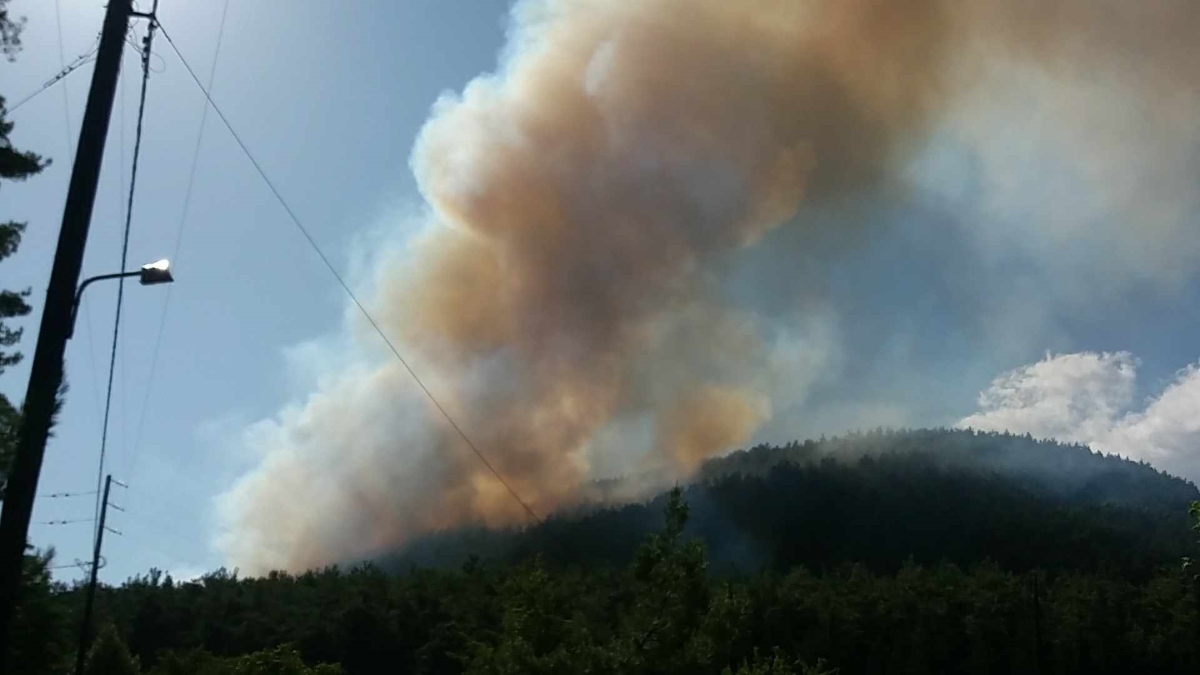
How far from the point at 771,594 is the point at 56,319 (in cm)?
9044

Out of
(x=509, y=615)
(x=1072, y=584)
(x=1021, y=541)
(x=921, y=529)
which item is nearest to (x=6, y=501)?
(x=509, y=615)

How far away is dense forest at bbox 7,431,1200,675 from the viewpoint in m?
29.8

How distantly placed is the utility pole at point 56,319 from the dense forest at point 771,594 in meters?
9.34

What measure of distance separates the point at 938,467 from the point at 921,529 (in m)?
19.8

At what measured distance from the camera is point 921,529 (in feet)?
555

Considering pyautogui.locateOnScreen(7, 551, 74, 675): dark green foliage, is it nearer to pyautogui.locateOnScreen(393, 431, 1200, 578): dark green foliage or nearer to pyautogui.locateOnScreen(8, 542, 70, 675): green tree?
pyautogui.locateOnScreen(8, 542, 70, 675): green tree

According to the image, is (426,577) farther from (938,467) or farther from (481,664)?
(938,467)

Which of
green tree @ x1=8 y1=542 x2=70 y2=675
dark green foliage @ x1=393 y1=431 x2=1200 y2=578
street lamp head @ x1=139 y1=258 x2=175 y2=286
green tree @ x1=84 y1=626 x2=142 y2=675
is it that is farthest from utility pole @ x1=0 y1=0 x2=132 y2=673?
dark green foliage @ x1=393 y1=431 x2=1200 y2=578

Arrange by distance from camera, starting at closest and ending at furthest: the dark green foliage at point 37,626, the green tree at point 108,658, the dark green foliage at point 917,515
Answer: the dark green foliage at point 37,626, the green tree at point 108,658, the dark green foliage at point 917,515

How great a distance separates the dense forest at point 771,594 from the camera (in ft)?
97.7

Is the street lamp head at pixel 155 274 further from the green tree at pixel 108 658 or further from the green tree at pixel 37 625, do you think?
the green tree at pixel 108 658

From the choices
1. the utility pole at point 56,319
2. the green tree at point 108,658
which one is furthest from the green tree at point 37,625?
the green tree at point 108,658

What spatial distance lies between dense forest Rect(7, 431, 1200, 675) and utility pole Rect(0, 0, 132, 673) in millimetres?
9337

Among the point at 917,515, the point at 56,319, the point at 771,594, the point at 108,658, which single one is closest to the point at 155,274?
the point at 56,319
